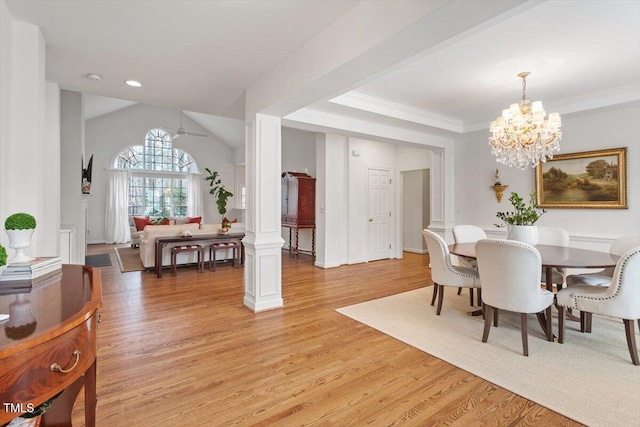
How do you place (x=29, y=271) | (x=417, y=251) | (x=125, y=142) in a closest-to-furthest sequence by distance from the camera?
(x=29, y=271), (x=417, y=251), (x=125, y=142)

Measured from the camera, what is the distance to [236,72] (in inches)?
127

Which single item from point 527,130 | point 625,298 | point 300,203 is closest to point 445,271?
point 625,298

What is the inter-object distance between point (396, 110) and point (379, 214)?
2678 mm

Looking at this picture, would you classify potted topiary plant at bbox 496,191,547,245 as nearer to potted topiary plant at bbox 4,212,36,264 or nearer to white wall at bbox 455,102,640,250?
white wall at bbox 455,102,640,250

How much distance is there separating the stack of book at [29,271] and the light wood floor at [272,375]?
34.8 inches

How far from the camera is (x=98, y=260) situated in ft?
22.0

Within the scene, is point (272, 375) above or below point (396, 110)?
below

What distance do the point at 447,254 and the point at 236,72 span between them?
2.83 meters

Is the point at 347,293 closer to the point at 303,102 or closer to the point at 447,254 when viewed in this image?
the point at 447,254

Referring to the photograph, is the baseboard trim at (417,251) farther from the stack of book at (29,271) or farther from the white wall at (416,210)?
the stack of book at (29,271)

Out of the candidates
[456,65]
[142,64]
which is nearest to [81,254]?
[142,64]

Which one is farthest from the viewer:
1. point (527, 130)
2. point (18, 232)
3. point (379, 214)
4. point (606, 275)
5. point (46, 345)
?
point (379, 214)

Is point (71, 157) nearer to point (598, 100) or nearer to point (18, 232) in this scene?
point (18, 232)

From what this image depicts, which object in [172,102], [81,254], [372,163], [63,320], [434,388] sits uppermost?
[172,102]
